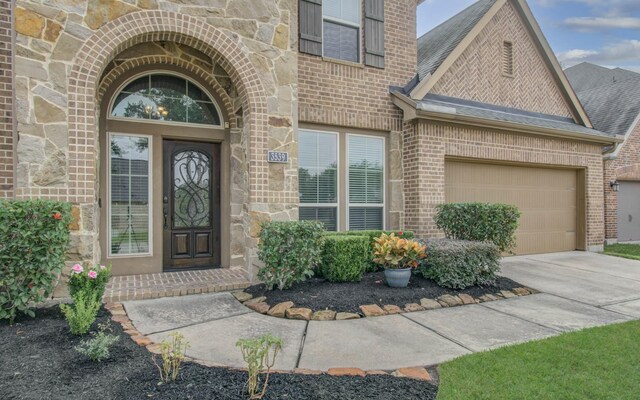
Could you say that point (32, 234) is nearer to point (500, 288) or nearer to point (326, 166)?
point (326, 166)

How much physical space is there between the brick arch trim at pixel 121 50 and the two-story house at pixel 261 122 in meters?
0.02

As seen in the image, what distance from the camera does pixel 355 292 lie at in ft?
16.9

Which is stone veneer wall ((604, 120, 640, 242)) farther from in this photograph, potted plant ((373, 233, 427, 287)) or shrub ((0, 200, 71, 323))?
shrub ((0, 200, 71, 323))

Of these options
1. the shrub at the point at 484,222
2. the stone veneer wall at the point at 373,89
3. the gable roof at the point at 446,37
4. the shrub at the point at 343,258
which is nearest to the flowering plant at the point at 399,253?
the shrub at the point at 343,258

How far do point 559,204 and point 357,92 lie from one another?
6313 millimetres

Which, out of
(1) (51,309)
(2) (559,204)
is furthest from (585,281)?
(1) (51,309)

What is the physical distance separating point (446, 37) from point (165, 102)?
6.97 metres

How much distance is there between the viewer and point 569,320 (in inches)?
178

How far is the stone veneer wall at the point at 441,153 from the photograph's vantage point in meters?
7.61

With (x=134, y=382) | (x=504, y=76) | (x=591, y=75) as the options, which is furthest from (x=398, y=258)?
(x=591, y=75)

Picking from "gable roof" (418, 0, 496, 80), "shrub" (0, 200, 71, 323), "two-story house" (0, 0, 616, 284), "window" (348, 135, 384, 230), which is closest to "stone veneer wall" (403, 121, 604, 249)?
"two-story house" (0, 0, 616, 284)

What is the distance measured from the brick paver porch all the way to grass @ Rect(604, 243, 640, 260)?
352 inches

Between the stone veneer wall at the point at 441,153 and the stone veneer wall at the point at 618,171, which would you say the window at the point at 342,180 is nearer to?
the stone veneer wall at the point at 441,153

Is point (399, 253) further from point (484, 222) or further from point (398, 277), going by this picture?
point (484, 222)
